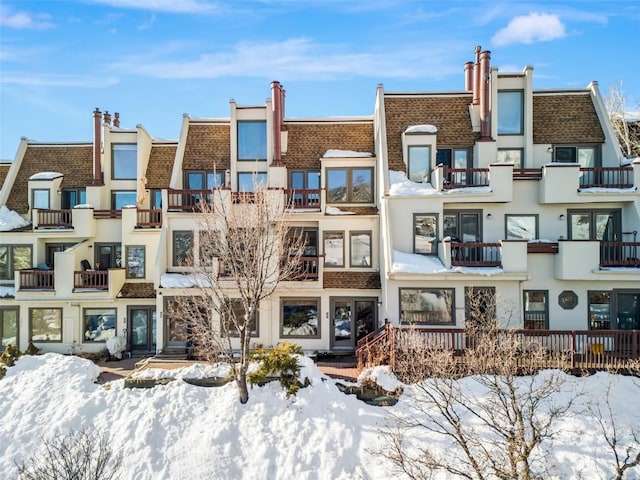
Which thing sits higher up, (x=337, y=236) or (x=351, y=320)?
(x=337, y=236)

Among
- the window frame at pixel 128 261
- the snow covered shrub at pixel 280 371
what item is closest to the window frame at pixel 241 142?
the window frame at pixel 128 261

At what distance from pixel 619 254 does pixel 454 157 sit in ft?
25.7

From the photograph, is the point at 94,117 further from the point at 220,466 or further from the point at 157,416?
the point at 220,466

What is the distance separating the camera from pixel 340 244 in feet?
66.3

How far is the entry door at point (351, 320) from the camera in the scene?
1927 cm

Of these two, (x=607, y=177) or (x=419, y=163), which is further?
(x=419, y=163)

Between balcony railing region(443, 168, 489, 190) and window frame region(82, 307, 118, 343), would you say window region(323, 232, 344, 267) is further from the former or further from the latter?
window frame region(82, 307, 118, 343)

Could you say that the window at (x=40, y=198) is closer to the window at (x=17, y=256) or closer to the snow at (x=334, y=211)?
the window at (x=17, y=256)

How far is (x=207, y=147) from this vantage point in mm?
22047

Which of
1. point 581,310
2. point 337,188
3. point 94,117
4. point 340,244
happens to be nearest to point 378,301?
point 340,244

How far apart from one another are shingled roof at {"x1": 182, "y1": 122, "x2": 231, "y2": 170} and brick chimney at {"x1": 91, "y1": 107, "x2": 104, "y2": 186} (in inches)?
185

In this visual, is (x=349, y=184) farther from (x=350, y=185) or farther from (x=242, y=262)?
(x=242, y=262)

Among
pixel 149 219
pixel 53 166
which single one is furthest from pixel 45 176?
pixel 149 219

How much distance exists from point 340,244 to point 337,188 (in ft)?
9.15
